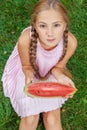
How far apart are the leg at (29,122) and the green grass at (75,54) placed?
15 cm

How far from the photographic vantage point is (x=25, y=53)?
2.63 metres

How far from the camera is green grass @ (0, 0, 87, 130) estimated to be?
3003mm

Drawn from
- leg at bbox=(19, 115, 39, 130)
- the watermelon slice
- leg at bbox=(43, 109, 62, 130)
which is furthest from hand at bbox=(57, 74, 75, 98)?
leg at bbox=(19, 115, 39, 130)

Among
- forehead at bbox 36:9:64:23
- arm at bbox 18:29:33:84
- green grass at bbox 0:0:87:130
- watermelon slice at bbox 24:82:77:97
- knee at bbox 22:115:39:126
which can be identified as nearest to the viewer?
forehead at bbox 36:9:64:23

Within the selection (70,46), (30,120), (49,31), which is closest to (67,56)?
(70,46)

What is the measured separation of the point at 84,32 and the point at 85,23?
99mm

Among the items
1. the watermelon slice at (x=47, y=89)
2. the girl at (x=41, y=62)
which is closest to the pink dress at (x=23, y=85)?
the girl at (x=41, y=62)

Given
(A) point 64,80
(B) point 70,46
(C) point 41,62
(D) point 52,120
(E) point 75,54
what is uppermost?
(B) point 70,46

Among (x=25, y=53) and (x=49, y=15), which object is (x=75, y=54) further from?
(x=49, y=15)

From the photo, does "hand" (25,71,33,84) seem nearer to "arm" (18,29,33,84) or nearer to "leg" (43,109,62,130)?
"arm" (18,29,33,84)

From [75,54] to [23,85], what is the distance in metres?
0.74

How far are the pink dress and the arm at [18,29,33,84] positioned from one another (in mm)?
76

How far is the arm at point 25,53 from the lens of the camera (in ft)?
8.51

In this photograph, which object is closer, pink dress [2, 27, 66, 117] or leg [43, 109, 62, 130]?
pink dress [2, 27, 66, 117]
